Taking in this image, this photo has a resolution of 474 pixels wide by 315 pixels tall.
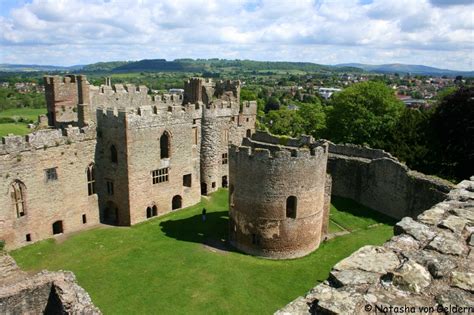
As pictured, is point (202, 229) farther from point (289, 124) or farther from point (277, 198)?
point (289, 124)

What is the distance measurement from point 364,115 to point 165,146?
24156 mm

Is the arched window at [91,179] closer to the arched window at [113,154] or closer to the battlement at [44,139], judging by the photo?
the arched window at [113,154]

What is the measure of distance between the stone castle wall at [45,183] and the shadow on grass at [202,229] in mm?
5557

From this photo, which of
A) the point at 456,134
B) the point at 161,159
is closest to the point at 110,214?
the point at 161,159

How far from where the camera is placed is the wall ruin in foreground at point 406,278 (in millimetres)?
5219

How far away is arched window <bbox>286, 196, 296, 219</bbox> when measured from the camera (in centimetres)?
2289

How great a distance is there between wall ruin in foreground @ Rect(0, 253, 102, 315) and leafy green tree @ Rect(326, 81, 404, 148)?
116 ft

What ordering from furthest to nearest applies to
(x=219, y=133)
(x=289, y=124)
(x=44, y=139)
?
1. (x=289, y=124)
2. (x=219, y=133)
3. (x=44, y=139)

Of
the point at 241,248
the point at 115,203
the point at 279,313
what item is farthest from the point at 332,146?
the point at 279,313

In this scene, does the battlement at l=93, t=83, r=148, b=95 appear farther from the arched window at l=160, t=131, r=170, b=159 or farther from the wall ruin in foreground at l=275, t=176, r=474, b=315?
the wall ruin in foreground at l=275, t=176, r=474, b=315

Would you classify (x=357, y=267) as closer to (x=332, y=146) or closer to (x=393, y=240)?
(x=393, y=240)

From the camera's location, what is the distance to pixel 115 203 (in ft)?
92.6

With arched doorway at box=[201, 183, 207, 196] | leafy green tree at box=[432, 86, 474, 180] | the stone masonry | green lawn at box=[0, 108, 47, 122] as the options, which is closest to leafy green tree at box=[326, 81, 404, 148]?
leafy green tree at box=[432, 86, 474, 180]

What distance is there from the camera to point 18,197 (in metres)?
23.9
